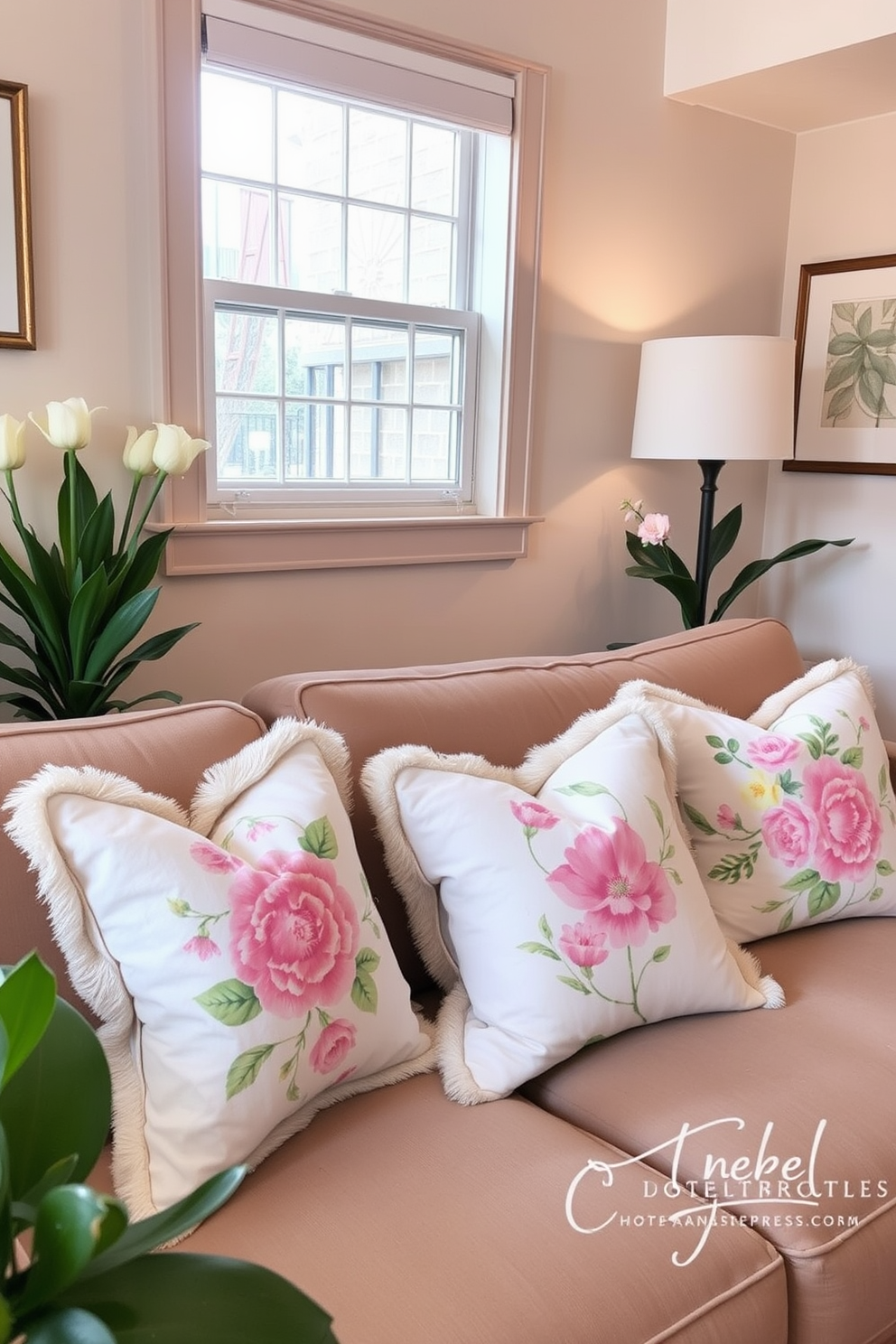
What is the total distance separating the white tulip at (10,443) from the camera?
6.07 ft

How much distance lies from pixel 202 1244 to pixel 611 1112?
0.51m

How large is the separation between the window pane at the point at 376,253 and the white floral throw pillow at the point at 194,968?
1.55 meters

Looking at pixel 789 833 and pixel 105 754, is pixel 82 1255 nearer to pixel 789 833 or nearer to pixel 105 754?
pixel 105 754

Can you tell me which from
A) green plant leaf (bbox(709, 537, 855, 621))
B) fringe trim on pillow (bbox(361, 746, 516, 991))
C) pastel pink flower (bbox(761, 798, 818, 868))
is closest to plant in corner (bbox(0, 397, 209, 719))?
fringe trim on pillow (bbox(361, 746, 516, 991))

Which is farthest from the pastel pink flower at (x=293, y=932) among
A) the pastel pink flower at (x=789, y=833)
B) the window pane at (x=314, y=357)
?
the window pane at (x=314, y=357)

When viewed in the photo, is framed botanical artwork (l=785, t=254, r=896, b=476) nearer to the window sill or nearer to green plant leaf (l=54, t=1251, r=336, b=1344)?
the window sill

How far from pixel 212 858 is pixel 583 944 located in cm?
49

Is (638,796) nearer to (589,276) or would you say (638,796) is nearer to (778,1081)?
(778,1081)

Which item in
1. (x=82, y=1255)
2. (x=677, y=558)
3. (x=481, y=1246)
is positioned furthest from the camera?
(x=677, y=558)

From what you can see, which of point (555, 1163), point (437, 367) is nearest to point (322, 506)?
point (437, 367)

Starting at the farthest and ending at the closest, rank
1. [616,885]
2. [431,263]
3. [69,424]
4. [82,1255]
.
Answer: [431,263], [69,424], [616,885], [82,1255]

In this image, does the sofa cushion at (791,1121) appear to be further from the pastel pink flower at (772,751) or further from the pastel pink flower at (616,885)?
the pastel pink flower at (772,751)

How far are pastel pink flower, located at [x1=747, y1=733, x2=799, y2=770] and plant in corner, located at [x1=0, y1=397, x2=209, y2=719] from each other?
0.96 m

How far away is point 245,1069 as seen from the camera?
121cm
